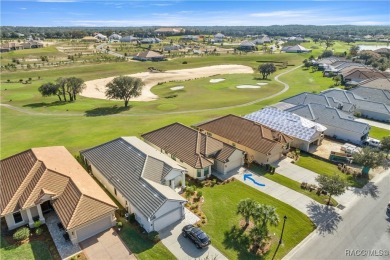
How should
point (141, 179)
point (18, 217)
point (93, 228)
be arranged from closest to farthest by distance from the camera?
1. point (93, 228)
2. point (18, 217)
3. point (141, 179)

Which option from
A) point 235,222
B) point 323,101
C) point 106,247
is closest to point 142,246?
point 106,247

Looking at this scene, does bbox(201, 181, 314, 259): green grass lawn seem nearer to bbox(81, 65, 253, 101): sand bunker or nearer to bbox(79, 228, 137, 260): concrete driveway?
bbox(79, 228, 137, 260): concrete driveway

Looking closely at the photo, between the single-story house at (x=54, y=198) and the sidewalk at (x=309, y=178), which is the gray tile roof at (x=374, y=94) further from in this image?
the single-story house at (x=54, y=198)

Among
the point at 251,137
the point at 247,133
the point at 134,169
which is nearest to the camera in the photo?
the point at 134,169

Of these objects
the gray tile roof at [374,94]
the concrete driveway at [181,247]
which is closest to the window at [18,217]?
the concrete driveway at [181,247]

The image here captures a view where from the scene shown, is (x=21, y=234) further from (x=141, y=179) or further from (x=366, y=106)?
(x=366, y=106)

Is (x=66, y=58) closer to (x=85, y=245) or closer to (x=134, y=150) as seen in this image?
(x=134, y=150)

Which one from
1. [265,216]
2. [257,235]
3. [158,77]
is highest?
[158,77]
